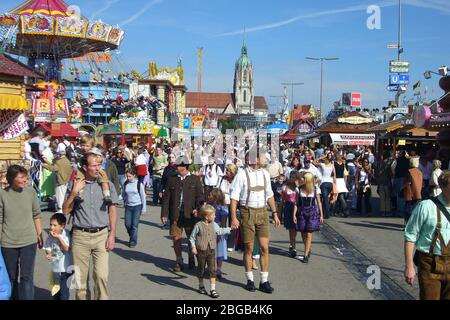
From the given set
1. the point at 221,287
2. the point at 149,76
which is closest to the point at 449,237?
the point at 221,287

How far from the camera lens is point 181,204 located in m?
7.54

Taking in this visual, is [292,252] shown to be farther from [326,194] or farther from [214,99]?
[214,99]

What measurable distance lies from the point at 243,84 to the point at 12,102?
177250mm

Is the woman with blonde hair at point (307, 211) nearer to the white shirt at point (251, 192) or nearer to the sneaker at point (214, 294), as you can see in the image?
the white shirt at point (251, 192)

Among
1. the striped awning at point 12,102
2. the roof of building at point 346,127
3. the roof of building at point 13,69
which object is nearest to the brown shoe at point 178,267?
the striped awning at point 12,102

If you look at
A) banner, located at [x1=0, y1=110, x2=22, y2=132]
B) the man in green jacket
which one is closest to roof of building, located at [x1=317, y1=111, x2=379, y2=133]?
banner, located at [x1=0, y1=110, x2=22, y2=132]

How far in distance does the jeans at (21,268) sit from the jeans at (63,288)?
0.31 m

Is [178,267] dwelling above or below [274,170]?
below

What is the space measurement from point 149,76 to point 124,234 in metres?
69.7

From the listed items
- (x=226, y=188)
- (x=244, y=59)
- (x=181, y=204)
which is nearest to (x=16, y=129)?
(x=226, y=188)

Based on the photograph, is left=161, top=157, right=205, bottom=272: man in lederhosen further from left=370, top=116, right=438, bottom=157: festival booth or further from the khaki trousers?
left=370, top=116, right=438, bottom=157: festival booth

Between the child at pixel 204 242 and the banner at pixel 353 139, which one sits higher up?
the banner at pixel 353 139

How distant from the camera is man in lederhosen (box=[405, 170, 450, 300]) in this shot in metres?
4.28

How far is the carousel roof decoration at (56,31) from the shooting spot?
36562 mm
